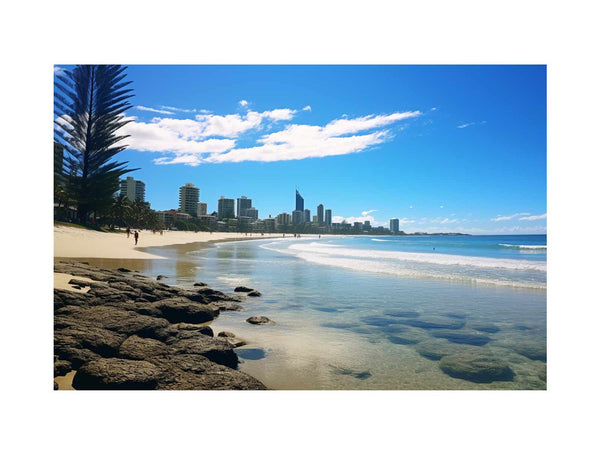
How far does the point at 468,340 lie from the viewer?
5031mm

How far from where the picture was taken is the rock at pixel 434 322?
5.77 m

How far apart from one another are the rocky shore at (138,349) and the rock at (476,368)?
2334mm

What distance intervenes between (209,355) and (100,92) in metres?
18.1

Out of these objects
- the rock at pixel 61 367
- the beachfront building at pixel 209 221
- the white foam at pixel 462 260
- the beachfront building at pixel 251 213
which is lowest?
the white foam at pixel 462 260

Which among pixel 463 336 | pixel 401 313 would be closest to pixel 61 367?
pixel 463 336

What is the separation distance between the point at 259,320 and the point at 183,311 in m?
1.33

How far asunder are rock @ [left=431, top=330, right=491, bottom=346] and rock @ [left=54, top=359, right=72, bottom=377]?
197 inches

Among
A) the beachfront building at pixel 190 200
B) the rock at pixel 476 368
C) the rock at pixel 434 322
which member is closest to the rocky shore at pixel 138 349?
the rock at pixel 476 368

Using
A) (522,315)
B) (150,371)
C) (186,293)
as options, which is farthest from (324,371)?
(522,315)

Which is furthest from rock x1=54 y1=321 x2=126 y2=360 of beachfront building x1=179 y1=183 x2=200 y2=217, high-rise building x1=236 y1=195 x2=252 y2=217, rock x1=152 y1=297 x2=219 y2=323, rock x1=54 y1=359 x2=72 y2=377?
high-rise building x1=236 y1=195 x2=252 y2=217

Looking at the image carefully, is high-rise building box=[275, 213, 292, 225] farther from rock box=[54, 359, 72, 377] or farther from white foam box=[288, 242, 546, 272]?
rock box=[54, 359, 72, 377]

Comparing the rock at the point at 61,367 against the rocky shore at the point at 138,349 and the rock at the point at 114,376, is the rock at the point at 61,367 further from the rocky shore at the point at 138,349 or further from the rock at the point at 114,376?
the rock at the point at 114,376

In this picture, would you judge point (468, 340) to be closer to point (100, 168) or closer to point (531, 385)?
point (531, 385)

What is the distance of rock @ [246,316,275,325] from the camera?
559 centimetres
